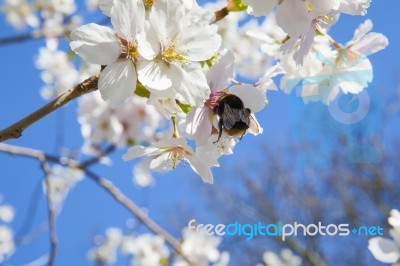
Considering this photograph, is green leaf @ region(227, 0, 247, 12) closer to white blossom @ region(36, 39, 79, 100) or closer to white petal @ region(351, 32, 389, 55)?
white petal @ region(351, 32, 389, 55)

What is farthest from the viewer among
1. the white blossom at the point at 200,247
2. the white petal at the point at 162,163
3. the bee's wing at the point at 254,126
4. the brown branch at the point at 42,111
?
the white blossom at the point at 200,247

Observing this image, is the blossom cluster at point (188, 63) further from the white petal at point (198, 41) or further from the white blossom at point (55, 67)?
the white blossom at point (55, 67)

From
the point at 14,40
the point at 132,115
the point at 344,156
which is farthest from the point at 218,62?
the point at 344,156

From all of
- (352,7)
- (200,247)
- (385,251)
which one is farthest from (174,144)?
(200,247)

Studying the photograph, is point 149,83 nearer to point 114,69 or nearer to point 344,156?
point 114,69

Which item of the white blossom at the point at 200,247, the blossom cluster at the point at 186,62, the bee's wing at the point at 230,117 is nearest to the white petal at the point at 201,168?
the blossom cluster at the point at 186,62

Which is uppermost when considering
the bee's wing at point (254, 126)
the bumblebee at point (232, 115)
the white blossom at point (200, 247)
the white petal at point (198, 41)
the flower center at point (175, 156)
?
the white petal at point (198, 41)
